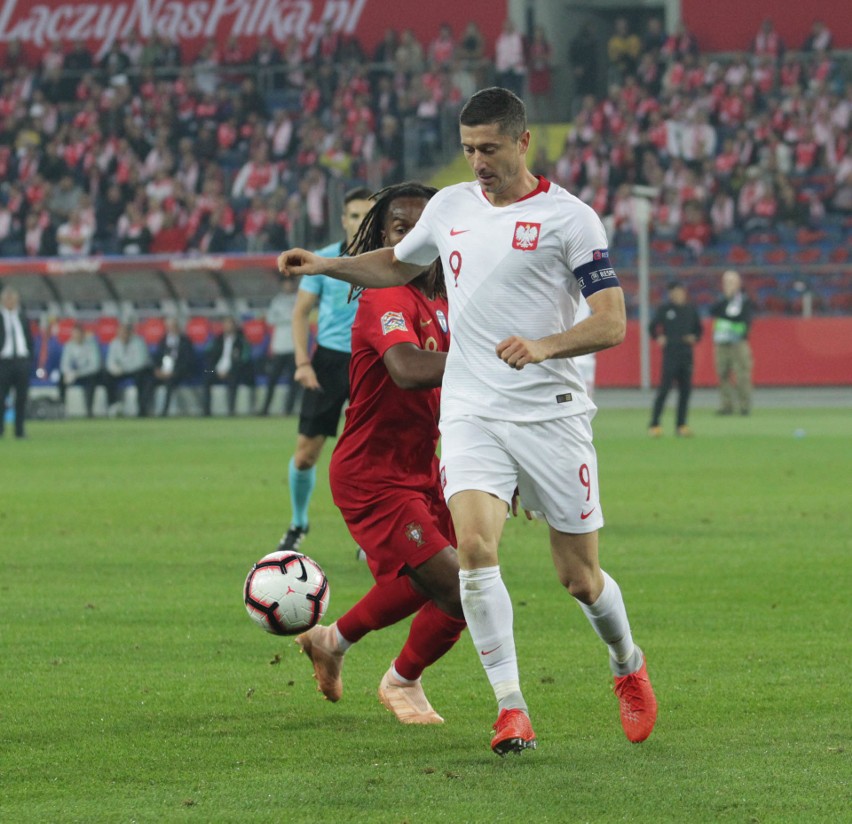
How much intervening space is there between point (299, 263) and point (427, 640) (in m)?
1.46

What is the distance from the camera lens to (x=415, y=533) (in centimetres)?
609

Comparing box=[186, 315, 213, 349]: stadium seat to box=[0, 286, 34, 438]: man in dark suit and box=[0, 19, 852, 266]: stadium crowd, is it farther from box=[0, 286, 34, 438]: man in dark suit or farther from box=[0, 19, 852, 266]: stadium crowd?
box=[0, 286, 34, 438]: man in dark suit

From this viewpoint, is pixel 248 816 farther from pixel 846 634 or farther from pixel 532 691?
pixel 846 634

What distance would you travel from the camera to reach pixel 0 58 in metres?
46.0

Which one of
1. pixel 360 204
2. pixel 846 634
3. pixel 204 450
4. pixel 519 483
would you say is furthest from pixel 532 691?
pixel 204 450

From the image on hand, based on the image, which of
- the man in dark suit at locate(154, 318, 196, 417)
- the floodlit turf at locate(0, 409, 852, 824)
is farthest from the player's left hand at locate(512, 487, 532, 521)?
the man in dark suit at locate(154, 318, 196, 417)

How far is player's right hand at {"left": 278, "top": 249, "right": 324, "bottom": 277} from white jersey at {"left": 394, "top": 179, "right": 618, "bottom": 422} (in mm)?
472

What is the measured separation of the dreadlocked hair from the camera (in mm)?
6473

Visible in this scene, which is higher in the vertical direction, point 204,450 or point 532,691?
point 532,691

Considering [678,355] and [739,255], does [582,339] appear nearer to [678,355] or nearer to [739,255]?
[678,355]

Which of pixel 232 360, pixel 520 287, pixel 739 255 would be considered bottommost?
pixel 232 360

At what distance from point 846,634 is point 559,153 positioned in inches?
1231

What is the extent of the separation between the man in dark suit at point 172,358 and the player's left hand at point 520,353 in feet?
89.0

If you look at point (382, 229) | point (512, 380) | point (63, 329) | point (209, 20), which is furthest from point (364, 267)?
point (209, 20)
